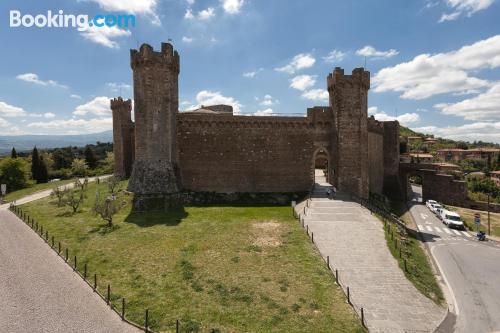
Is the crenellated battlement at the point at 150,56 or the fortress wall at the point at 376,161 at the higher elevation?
the crenellated battlement at the point at 150,56

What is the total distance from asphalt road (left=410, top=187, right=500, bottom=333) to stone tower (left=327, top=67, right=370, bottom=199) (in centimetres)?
756

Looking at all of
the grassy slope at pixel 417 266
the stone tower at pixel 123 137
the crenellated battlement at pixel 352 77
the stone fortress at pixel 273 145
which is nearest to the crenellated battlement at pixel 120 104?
the stone tower at pixel 123 137

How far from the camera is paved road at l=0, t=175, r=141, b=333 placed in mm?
10359

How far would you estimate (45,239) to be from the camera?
62.1 feet

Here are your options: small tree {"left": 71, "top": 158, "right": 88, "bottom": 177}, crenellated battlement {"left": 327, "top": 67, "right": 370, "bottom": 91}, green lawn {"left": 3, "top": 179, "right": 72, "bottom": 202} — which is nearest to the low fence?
green lawn {"left": 3, "top": 179, "right": 72, "bottom": 202}

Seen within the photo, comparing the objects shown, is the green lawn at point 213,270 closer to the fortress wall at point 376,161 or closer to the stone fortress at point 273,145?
the stone fortress at point 273,145

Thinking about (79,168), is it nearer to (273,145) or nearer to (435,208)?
(273,145)

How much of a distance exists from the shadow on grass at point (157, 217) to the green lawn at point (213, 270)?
0.07 meters

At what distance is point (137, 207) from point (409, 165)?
3581cm

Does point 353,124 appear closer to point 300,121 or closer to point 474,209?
point 300,121

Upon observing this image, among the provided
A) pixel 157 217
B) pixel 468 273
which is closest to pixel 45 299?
pixel 157 217

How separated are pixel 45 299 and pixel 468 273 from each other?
21036mm

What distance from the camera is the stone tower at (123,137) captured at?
128 ft

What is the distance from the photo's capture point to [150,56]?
84.0ft
